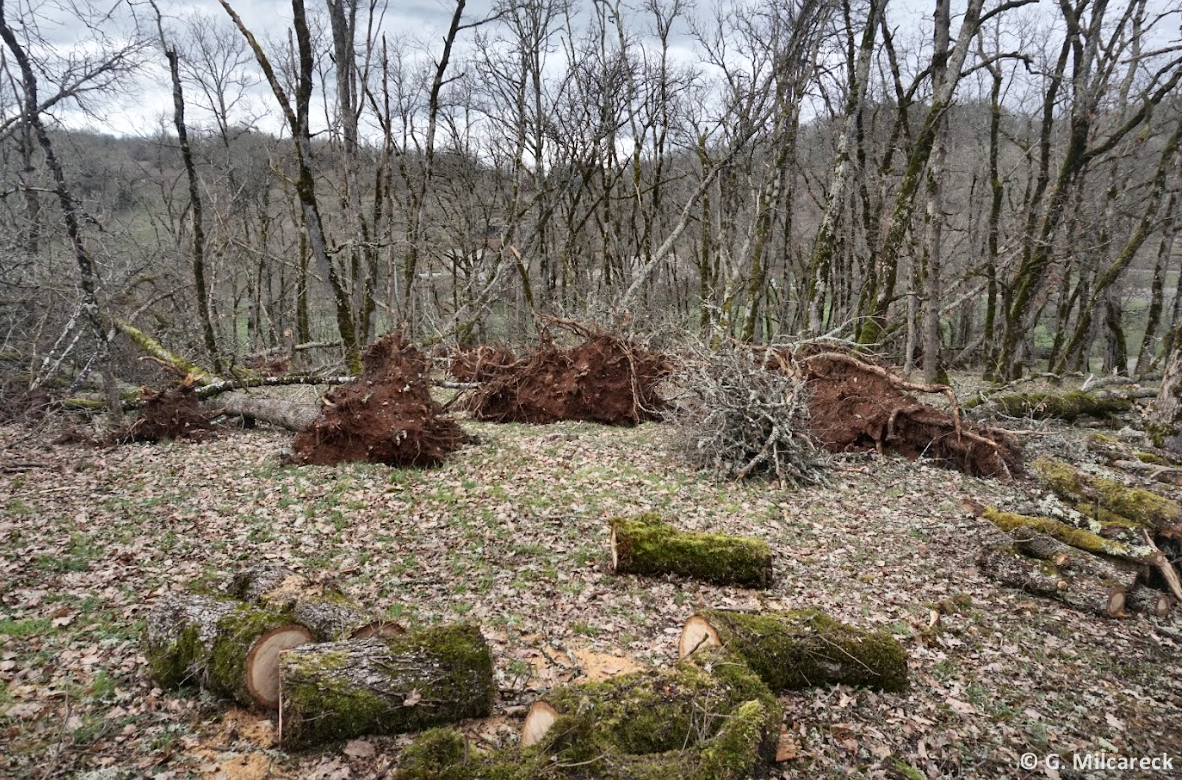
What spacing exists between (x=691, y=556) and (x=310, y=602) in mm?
3085

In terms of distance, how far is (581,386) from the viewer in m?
11.5

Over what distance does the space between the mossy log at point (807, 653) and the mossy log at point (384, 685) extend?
141cm

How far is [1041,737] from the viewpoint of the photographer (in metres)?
3.60

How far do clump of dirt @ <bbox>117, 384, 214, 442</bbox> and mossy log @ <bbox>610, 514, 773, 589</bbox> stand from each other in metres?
7.55

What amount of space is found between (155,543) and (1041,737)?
7007 millimetres

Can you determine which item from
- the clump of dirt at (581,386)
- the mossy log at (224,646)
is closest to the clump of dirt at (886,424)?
the clump of dirt at (581,386)

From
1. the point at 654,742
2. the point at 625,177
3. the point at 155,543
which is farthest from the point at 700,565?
the point at 625,177

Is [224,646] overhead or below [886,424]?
below

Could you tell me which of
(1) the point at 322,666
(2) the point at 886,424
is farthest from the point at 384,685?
(2) the point at 886,424

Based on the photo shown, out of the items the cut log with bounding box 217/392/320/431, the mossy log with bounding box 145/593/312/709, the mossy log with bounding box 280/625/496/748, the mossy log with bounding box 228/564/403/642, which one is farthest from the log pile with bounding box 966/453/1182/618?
the cut log with bounding box 217/392/320/431

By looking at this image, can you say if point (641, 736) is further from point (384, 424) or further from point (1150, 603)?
point (384, 424)

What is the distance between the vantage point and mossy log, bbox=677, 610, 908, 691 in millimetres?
3887

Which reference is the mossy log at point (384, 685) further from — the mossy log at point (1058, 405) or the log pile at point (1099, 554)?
the mossy log at point (1058, 405)

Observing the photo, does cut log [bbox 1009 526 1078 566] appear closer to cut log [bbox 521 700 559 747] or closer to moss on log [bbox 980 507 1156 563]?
moss on log [bbox 980 507 1156 563]
